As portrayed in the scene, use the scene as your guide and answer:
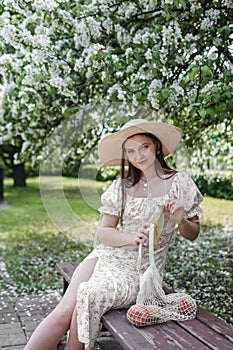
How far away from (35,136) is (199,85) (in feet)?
8.67

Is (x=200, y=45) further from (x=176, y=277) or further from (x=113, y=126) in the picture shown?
(x=176, y=277)

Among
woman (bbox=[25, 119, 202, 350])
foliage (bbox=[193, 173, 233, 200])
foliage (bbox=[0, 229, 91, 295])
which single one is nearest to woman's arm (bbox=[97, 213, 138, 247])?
woman (bbox=[25, 119, 202, 350])

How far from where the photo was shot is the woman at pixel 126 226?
2877mm

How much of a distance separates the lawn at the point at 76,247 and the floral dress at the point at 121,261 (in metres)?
0.24

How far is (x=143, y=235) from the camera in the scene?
2967 mm

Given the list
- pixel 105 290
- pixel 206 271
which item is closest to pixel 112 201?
pixel 105 290

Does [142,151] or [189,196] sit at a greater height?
[142,151]

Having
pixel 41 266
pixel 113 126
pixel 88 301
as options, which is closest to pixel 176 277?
pixel 41 266

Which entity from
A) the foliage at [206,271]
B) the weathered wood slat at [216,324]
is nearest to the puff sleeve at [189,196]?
the weathered wood slat at [216,324]

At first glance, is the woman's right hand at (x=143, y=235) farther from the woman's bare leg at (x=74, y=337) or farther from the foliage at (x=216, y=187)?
the foliage at (x=216, y=187)

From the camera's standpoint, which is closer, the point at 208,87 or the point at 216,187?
the point at 208,87

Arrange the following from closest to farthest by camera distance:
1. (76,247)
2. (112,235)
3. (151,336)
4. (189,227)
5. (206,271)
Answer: (151,336) → (189,227) → (112,235) → (206,271) → (76,247)

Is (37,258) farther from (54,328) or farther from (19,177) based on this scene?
(19,177)

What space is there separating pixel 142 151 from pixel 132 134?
118mm
